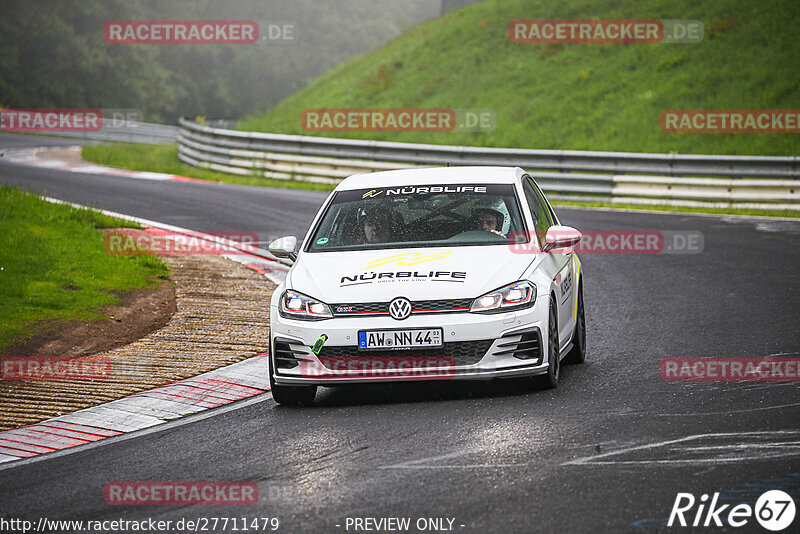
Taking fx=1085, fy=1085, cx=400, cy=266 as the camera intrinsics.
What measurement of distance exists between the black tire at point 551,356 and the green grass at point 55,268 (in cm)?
475

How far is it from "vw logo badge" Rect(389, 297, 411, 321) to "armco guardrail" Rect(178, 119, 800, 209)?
15.0 metres

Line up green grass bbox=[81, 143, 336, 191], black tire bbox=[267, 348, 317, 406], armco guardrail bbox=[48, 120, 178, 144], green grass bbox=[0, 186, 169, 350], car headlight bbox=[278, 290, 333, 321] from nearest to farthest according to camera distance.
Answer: car headlight bbox=[278, 290, 333, 321]
black tire bbox=[267, 348, 317, 406]
green grass bbox=[0, 186, 169, 350]
green grass bbox=[81, 143, 336, 191]
armco guardrail bbox=[48, 120, 178, 144]

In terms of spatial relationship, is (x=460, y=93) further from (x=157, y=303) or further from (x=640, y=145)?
(x=157, y=303)

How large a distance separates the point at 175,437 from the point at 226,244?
9.20 metres

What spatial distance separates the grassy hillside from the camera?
88.5ft

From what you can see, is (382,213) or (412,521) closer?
(412,521)

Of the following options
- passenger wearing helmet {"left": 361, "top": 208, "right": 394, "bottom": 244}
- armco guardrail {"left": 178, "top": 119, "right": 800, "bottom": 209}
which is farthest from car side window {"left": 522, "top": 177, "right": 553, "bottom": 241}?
armco guardrail {"left": 178, "top": 119, "right": 800, "bottom": 209}

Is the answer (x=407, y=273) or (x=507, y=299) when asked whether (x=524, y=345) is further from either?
(x=407, y=273)

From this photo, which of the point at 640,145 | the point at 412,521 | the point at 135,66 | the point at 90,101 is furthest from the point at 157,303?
the point at 135,66

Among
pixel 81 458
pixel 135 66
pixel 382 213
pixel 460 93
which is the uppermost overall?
pixel 135 66

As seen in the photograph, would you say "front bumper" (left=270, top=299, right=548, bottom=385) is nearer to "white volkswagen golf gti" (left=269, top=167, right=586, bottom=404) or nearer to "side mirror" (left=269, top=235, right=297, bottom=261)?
"white volkswagen golf gti" (left=269, top=167, right=586, bottom=404)

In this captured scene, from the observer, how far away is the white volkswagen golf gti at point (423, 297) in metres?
7.29

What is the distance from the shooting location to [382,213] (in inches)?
335

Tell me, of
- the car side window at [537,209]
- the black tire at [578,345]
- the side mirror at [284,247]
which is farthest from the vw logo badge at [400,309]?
the black tire at [578,345]
